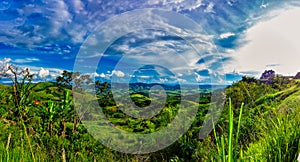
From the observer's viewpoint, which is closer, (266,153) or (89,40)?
(266,153)

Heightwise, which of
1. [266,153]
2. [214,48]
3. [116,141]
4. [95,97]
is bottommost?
[116,141]

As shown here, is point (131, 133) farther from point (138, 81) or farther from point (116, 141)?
point (138, 81)

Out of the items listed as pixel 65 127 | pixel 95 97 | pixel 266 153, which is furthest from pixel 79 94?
pixel 266 153

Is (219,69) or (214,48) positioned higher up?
(214,48)

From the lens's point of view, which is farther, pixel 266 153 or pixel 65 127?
pixel 65 127

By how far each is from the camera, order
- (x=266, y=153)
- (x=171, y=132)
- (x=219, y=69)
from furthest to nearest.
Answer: (x=171, y=132) → (x=219, y=69) → (x=266, y=153)

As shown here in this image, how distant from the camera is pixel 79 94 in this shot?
4422mm

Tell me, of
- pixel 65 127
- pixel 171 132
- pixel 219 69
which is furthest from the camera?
pixel 171 132

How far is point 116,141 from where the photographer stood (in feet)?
14.5

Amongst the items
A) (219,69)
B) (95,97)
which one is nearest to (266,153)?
(219,69)

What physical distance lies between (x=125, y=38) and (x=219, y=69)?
58.1 inches

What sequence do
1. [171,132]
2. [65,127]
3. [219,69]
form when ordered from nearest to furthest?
[65,127]
[219,69]
[171,132]

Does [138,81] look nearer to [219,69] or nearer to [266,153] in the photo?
[219,69]

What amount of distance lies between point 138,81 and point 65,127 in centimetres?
117
